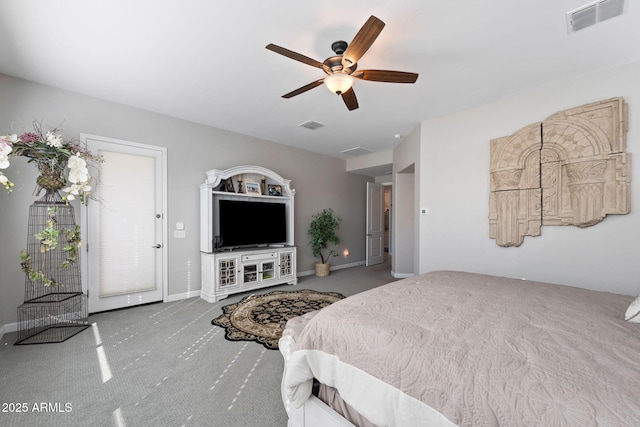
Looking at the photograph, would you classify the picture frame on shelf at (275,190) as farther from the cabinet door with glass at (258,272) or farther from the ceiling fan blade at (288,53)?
the ceiling fan blade at (288,53)

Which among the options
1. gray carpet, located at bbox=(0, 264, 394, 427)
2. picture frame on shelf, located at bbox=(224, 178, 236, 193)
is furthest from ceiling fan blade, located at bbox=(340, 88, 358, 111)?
picture frame on shelf, located at bbox=(224, 178, 236, 193)

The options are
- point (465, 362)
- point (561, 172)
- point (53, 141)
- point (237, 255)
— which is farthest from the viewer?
point (237, 255)

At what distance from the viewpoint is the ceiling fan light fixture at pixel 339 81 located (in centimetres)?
213

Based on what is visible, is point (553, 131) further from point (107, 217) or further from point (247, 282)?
point (107, 217)

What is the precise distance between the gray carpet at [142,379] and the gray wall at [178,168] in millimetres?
1045

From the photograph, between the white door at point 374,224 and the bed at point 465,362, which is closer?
the bed at point 465,362

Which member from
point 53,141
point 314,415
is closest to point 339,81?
point 314,415

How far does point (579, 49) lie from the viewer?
235 cm

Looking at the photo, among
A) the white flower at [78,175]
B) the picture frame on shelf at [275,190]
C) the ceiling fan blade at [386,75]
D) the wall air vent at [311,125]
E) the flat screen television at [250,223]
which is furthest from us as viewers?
the picture frame on shelf at [275,190]

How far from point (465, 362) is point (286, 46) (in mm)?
2542

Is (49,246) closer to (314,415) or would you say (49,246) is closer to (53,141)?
(53,141)

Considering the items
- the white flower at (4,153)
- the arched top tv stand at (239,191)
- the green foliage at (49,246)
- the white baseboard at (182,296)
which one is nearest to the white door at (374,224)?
the arched top tv stand at (239,191)

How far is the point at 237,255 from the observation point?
416cm

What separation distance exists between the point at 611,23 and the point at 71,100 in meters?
5.34
